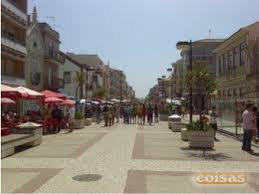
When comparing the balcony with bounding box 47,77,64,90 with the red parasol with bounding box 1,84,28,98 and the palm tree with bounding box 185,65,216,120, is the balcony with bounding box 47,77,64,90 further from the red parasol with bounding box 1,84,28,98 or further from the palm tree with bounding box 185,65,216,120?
the palm tree with bounding box 185,65,216,120

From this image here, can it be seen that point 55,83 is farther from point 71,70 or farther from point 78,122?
point 78,122

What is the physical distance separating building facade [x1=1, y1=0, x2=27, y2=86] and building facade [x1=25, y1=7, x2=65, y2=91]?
2906 mm

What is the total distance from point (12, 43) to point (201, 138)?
23.3m

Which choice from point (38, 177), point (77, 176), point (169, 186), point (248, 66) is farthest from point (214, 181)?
point (248, 66)

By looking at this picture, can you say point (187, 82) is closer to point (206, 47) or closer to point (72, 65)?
point (72, 65)

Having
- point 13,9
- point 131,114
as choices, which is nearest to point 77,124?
point 131,114

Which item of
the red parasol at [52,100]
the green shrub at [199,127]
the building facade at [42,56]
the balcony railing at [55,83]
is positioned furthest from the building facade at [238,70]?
the balcony railing at [55,83]

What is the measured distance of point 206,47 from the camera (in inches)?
3280

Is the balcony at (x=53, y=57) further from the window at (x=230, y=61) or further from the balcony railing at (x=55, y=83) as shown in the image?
the window at (x=230, y=61)

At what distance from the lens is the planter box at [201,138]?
14.9m

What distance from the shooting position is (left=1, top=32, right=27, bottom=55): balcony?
3222 cm

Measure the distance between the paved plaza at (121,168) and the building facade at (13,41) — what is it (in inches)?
756

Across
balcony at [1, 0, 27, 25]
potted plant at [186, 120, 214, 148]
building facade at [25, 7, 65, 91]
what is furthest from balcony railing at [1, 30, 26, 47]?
potted plant at [186, 120, 214, 148]

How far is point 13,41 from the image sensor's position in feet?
112
